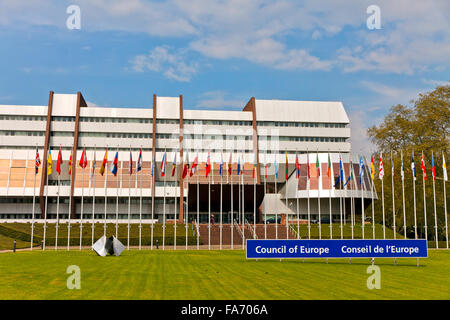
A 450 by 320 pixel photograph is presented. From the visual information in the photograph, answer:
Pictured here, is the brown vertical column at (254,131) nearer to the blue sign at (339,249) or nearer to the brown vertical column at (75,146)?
the brown vertical column at (75,146)

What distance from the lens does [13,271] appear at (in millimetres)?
22328

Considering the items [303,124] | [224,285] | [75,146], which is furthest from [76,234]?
[303,124]

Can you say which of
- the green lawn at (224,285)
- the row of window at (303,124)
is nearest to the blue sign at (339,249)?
the green lawn at (224,285)

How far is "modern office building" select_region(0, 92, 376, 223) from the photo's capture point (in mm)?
76500

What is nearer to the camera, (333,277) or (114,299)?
(114,299)

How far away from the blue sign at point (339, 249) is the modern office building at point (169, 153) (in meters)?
44.3

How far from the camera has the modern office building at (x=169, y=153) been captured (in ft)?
251

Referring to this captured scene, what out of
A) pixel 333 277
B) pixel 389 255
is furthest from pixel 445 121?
pixel 333 277

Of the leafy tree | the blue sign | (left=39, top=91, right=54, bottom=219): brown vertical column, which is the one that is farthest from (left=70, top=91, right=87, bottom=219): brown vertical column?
the blue sign

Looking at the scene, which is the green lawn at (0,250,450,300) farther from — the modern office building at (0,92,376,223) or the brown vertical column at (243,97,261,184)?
the brown vertical column at (243,97,261,184)

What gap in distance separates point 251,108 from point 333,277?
71.2 m
